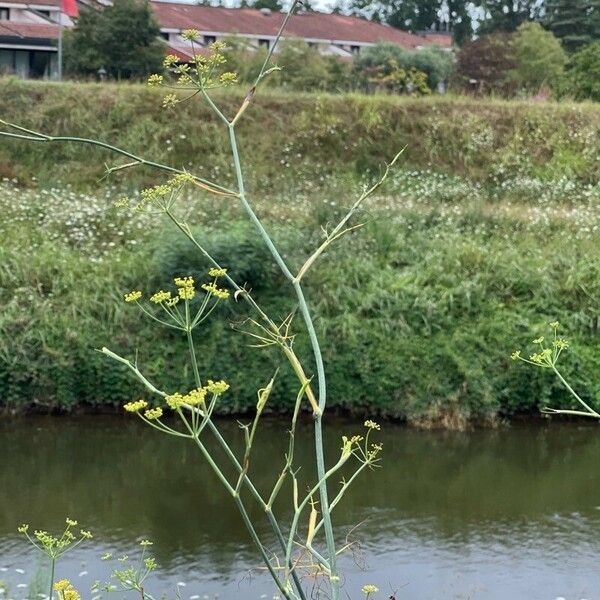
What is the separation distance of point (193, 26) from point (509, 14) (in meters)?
18.8

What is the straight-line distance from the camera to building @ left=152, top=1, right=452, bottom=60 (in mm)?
32625

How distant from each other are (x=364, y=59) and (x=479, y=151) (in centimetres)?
1209

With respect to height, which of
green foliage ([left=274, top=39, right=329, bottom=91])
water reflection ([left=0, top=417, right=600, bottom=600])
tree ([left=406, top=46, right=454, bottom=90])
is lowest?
water reflection ([left=0, top=417, right=600, bottom=600])

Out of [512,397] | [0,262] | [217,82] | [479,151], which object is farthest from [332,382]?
[217,82]

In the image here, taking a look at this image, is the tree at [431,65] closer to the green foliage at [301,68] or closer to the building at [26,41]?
the green foliage at [301,68]

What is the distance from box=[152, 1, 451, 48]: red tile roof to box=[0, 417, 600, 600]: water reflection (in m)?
22.3

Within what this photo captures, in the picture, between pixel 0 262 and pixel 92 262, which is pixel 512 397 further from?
pixel 0 262

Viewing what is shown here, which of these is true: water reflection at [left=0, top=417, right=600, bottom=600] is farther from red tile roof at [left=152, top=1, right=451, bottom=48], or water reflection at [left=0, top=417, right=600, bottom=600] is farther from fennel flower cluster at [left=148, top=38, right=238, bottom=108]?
red tile roof at [left=152, top=1, right=451, bottom=48]

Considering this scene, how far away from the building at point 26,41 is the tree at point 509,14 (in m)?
21.7

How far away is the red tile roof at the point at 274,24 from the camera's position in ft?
110

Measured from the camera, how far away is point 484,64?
28250 millimetres

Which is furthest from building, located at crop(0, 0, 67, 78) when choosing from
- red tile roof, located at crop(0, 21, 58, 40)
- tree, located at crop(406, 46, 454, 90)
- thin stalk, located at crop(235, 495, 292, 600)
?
thin stalk, located at crop(235, 495, 292, 600)

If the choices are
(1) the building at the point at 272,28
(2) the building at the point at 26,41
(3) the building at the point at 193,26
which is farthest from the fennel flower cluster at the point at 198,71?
(1) the building at the point at 272,28

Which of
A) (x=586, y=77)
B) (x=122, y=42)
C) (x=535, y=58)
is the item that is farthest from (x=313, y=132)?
(x=535, y=58)
